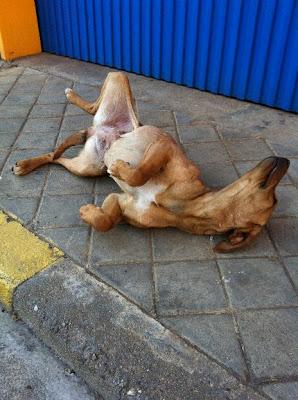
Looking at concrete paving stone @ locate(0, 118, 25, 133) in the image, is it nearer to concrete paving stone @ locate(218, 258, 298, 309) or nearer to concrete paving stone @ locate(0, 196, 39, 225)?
concrete paving stone @ locate(0, 196, 39, 225)

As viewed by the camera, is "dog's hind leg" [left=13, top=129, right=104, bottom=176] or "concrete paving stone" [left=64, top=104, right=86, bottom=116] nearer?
"dog's hind leg" [left=13, top=129, right=104, bottom=176]

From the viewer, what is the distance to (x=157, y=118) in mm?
4668

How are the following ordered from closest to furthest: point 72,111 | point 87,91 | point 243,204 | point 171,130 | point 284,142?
point 243,204, point 284,142, point 171,130, point 72,111, point 87,91

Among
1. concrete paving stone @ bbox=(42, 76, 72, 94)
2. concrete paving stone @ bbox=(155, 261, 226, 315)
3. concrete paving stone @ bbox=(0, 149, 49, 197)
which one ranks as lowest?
concrete paving stone @ bbox=(42, 76, 72, 94)

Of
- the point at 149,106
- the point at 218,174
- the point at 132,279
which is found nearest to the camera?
the point at 132,279

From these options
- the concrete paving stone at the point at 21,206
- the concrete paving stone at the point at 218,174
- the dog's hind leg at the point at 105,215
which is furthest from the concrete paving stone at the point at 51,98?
the dog's hind leg at the point at 105,215

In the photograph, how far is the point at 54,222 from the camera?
3107 millimetres

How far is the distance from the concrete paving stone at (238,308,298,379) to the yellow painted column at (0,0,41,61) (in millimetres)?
5766

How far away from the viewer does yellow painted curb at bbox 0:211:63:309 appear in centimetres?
267

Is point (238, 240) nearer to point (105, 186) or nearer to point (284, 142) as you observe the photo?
point (105, 186)

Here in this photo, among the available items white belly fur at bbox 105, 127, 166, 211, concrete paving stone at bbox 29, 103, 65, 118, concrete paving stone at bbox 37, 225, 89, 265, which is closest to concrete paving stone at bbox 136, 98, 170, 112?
concrete paving stone at bbox 29, 103, 65, 118

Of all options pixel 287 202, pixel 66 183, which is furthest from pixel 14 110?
pixel 287 202

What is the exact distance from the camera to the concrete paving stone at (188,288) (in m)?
2.43

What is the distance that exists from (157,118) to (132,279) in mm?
2460
